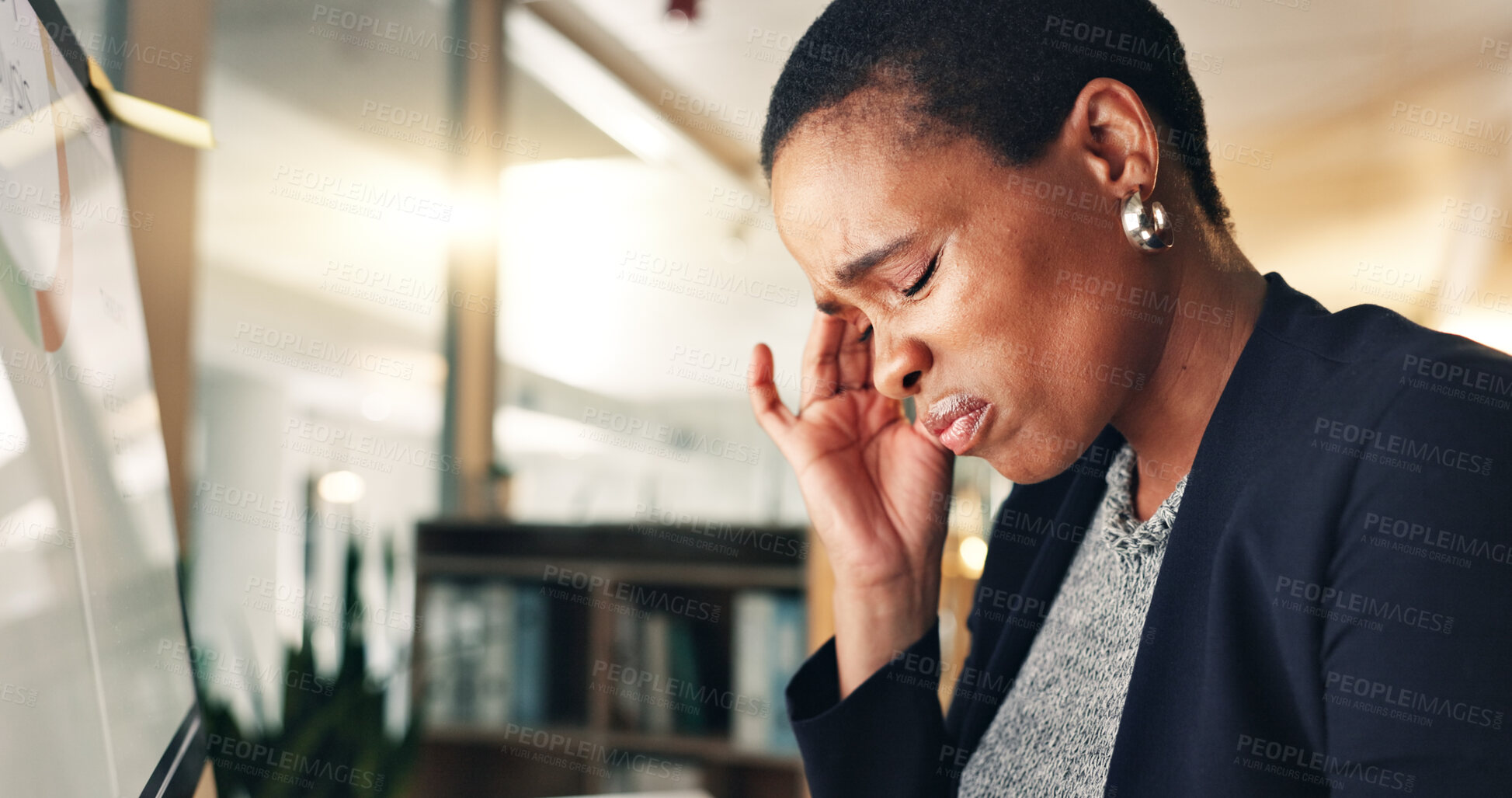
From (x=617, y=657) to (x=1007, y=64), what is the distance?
99.2 inches

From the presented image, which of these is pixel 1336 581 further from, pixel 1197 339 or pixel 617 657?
pixel 617 657

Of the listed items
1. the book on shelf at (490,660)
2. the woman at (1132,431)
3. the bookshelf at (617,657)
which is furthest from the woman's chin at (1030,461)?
the book on shelf at (490,660)

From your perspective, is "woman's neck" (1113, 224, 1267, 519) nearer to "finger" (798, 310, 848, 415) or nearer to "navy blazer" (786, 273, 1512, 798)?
"navy blazer" (786, 273, 1512, 798)

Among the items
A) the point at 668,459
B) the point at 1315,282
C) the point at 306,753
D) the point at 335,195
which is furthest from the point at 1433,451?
the point at 1315,282

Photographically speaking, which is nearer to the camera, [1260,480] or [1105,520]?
[1260,480]

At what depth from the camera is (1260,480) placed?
69cm

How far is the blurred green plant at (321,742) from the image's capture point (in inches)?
71.3

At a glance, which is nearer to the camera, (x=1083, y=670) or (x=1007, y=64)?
(x=1007, y=64)

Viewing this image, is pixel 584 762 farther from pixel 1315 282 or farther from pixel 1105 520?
pixel 1315 282

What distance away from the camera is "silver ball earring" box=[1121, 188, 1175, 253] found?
2.52 feet

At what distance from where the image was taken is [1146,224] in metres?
0.77

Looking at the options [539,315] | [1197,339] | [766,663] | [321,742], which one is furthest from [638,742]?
[1197,339]

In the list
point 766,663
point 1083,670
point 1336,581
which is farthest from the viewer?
point 766,663

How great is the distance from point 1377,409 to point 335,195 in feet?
10.6
